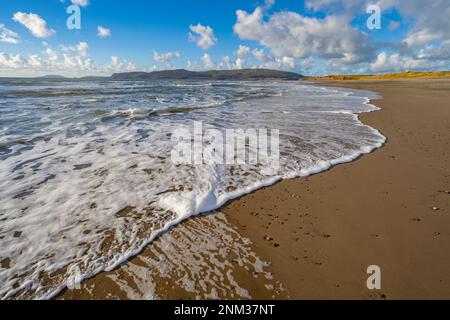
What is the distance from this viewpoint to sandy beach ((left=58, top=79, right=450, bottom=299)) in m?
2.83

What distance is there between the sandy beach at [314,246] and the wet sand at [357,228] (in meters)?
0.01

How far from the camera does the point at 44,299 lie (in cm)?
277

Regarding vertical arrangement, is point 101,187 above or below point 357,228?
above

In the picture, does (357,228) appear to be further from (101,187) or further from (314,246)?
(101,187)

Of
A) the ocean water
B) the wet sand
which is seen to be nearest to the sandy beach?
the wet sand

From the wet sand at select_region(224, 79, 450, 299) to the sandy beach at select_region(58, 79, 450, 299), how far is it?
1 centimetres

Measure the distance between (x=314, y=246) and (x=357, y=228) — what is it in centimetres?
82

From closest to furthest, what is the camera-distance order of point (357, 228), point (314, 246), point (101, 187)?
point (314, 246) → point (357, 228) → point (101, 187)

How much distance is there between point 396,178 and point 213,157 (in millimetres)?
4174

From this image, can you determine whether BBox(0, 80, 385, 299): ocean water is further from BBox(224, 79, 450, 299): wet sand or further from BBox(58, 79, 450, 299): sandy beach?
BBox(224, 79, 450, 299): wet sand

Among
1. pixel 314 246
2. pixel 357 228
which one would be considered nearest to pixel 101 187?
pixel 314 246

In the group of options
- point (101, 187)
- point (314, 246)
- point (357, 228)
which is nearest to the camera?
point (314, 246)

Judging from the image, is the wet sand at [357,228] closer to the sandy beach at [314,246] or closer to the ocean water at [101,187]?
the sandy beach at [314,246]

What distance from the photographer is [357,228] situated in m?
3.82
